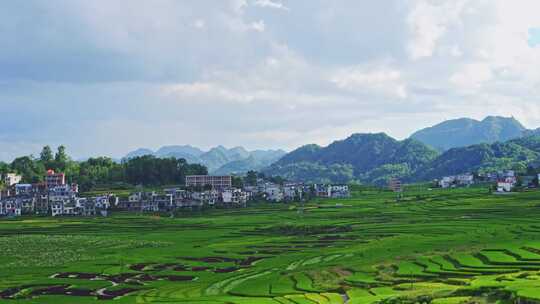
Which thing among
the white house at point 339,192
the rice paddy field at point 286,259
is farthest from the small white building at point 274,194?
the rice paddy field at point 286,259

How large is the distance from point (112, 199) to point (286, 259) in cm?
8415

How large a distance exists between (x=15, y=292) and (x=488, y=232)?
5165cm

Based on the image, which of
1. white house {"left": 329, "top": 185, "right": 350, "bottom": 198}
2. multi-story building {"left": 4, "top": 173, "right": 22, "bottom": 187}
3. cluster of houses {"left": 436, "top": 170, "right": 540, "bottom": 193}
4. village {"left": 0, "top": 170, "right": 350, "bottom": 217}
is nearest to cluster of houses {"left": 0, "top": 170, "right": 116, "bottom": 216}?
village {"left": 0, "top": 170, "right": 350, "bottom": 217}

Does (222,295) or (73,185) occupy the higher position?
(73,185)

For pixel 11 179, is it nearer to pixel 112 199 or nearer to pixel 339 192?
pixel 112 199

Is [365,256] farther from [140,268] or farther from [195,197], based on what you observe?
[195,197]

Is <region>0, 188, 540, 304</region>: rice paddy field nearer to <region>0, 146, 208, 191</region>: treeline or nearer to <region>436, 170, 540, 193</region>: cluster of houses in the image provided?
<region>436, 170, 540, 193</region>: cluster of houses

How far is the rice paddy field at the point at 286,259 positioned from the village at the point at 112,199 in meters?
23.8

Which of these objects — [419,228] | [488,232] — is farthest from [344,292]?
[419,228]

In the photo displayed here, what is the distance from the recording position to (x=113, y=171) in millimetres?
179500

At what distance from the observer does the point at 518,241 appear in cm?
6316

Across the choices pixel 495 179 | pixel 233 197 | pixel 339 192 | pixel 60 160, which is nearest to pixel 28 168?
pixel 60 160

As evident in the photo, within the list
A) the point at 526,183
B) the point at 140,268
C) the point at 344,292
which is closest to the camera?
the point at 344,292

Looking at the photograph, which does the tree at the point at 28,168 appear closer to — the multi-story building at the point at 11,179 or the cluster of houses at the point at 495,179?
the multi-story building at the point at 11,179
